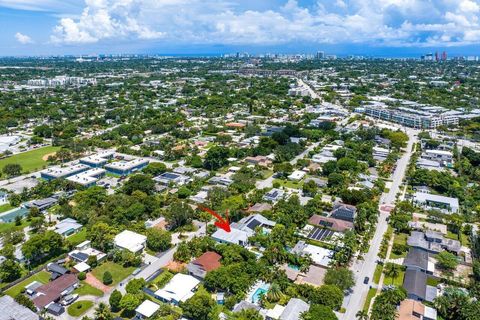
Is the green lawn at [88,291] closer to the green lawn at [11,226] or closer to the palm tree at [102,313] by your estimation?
the palm tree at [102,313]

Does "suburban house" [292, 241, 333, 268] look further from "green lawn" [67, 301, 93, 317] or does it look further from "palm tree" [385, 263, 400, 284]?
"green lawn" [67, 301, 93, 317]

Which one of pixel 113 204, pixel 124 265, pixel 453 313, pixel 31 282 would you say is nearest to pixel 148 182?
pixel 113 204

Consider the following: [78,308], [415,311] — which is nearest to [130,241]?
[78,308]

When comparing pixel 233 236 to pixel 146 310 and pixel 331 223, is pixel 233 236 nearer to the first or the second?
pixel 331 223

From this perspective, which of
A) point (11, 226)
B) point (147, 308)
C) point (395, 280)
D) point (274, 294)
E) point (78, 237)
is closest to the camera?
point (147, 308)

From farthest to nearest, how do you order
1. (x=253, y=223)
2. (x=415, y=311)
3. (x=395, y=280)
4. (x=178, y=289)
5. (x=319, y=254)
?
(x=253, y=223) < (x=319, y=254) < (x=395, y=280) < (x=178, y=289) < (x=415, y=311)

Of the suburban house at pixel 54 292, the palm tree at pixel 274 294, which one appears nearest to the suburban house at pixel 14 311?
the suburban house at pixel 54 292

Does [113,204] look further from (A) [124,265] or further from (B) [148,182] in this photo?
(A) [124,265]
